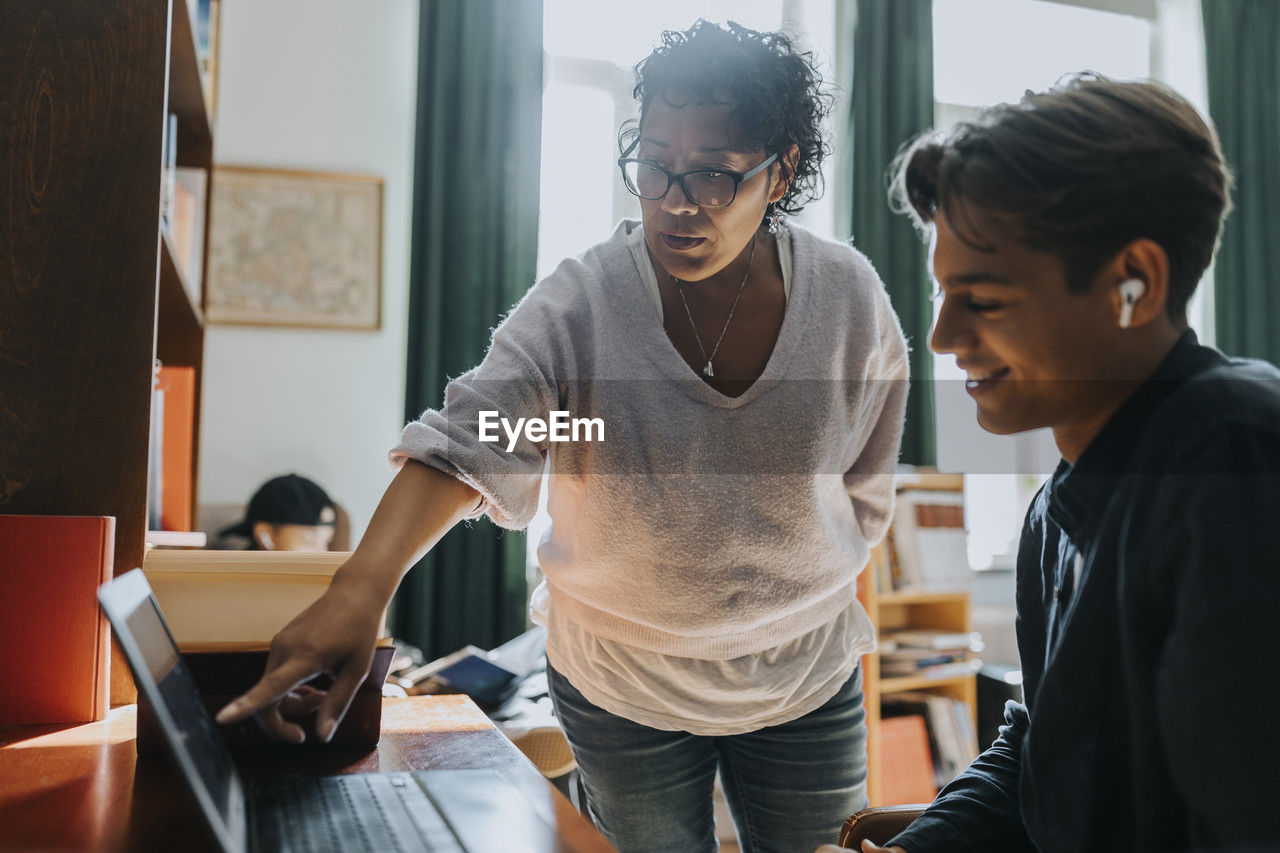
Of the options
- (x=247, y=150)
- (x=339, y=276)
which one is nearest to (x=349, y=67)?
(x=247, y=150)

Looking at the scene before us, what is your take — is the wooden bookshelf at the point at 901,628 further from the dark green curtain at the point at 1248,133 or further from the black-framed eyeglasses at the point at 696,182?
the black-framed eyeglasses at the point at 696,182

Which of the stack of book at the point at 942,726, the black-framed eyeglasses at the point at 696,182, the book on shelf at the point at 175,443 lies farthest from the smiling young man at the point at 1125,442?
the stack of book at the point at 942,726

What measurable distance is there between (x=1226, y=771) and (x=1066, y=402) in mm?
298

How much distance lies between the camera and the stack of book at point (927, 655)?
3178 millimetres

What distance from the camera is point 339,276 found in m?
3.47

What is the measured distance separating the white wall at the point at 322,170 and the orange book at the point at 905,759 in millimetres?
1827

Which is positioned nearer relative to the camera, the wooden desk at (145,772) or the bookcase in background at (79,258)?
the wooden desk at (145,772)

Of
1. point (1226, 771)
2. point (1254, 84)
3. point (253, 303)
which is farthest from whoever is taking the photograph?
point (1254, 84)

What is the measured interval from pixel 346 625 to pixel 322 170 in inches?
118

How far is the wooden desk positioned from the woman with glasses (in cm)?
23

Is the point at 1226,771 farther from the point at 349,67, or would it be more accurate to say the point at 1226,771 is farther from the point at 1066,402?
the point at 349,67

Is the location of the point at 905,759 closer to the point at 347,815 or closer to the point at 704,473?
the point at 704,473

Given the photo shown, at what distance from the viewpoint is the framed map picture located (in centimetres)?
340

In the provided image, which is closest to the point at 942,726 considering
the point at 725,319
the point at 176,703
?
the point at 725,319
